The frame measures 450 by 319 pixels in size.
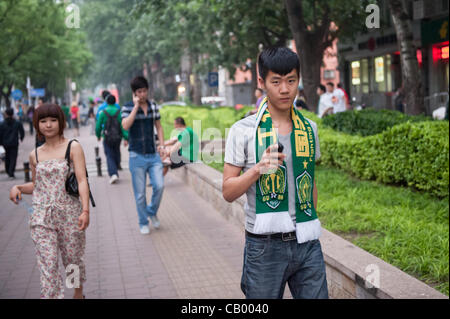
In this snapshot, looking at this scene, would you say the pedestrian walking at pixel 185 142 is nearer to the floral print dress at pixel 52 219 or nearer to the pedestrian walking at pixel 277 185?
the floral print dress at pixel 52 219

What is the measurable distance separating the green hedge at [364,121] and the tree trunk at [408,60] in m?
0.42

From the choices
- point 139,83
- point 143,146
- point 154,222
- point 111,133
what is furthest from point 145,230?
point 111,133

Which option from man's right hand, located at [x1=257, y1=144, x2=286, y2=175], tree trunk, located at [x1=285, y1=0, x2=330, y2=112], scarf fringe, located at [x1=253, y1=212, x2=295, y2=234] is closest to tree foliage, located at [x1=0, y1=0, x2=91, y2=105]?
tree trunk, located at [x1=285, y1=0, x2=330, y2=112]

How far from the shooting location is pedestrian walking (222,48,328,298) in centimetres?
238

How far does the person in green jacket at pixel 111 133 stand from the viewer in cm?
1057

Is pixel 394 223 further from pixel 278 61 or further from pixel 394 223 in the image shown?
pixel 278 61

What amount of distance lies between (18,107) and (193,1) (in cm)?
2874

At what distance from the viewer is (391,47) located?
24.7 metres

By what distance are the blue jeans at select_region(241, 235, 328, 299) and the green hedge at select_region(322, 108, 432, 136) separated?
695 cm

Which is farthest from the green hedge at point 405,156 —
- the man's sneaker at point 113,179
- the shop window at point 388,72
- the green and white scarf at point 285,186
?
the shop window at point 388,72
